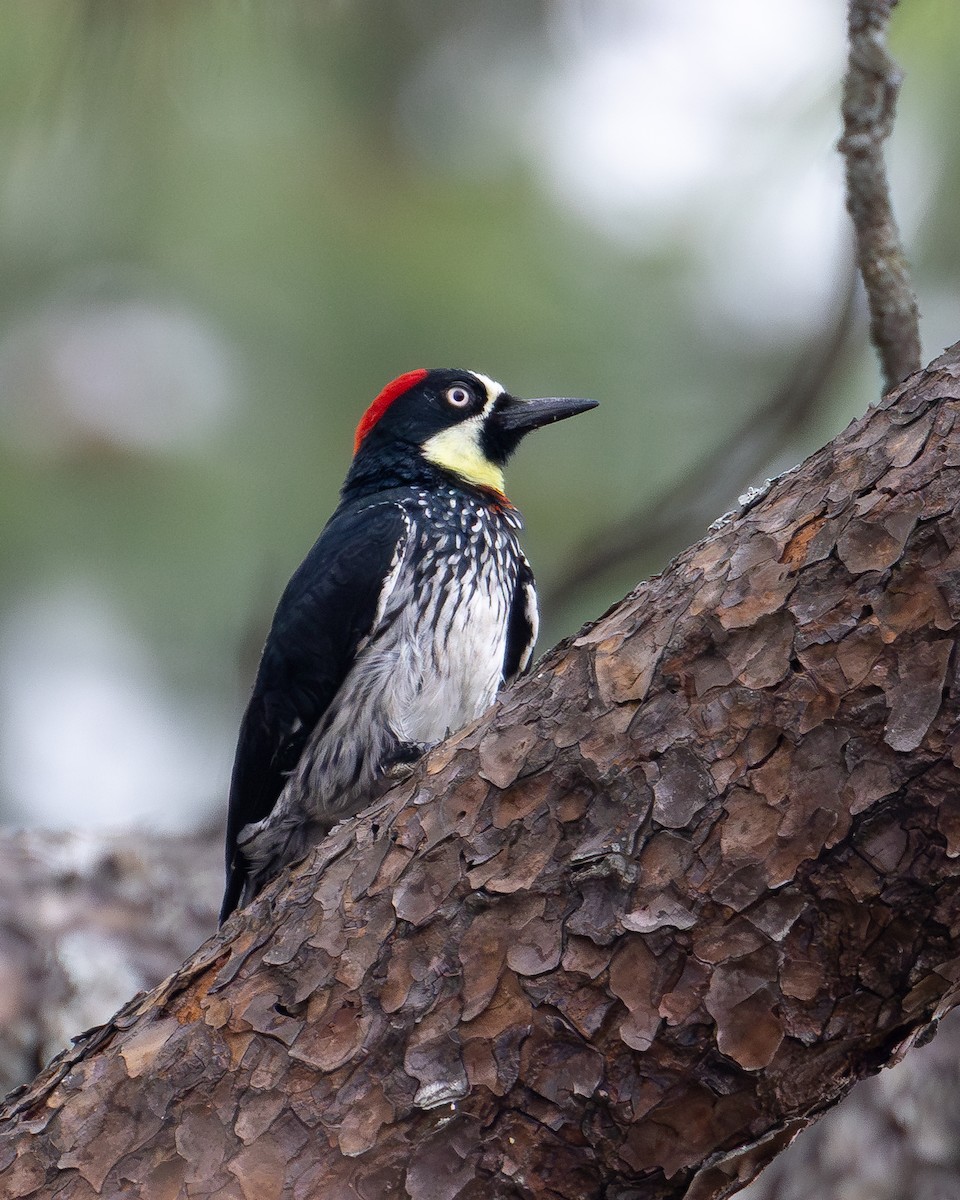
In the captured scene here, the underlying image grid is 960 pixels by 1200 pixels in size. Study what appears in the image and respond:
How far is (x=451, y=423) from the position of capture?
3709 millimetres

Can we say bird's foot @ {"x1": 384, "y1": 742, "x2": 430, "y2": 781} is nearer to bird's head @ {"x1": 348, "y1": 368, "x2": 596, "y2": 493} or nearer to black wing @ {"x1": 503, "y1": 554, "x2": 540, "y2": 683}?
black wing @ {"x1": 503, "y1": 554, "x2": 540, "y2": 683}

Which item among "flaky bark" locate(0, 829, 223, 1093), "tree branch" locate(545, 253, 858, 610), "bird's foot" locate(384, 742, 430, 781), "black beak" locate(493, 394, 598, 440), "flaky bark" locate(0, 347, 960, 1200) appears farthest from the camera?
"tree branch" locate(545, 253, 858, 610)

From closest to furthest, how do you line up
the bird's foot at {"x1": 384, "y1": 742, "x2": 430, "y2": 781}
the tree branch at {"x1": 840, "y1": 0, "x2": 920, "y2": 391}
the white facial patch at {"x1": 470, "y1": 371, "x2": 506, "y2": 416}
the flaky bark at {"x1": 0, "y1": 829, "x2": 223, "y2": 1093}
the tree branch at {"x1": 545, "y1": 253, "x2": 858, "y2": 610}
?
the tree branch at {"x1": 840, "y1": 0, "x2": 920, "y2": 391} < the bird's foot at {"x1": 384, "y1": 742, "x2": 430, "y2": 781} < the flaky bark at {"x1": 0, "y1": 829, "x2": 223, "y2": 1093} < the white facial patch at {"x1": 470, "y1": 371, "x2": 506, "y2": 416} < the tree branch at {"x1": 545, "y1": 253, "x2": 858, "y2": 610}

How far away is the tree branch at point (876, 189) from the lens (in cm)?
277

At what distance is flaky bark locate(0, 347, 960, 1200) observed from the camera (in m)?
1.60

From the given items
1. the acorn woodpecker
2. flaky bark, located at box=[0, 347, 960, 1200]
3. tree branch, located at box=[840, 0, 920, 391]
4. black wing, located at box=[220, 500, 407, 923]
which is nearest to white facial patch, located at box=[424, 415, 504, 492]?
the acorn woodpecker

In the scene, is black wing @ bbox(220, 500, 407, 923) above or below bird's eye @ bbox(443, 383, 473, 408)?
below

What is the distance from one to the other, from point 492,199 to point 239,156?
2.88 ft

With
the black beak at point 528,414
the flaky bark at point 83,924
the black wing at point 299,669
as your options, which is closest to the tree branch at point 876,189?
the black beak at point 528,414

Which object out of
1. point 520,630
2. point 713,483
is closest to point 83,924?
point 520,630

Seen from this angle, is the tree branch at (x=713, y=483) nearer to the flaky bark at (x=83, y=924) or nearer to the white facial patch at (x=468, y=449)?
the white facial patch at (x=468, y=449)

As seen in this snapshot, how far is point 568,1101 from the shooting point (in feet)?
5.60

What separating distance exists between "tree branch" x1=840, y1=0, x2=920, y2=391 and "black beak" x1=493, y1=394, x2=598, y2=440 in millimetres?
949

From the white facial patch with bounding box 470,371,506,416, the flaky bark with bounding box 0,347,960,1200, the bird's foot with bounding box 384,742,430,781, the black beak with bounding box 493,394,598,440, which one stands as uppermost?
the white facial patch with bounding box 470,371,506,416
